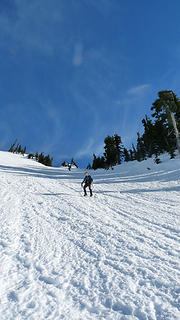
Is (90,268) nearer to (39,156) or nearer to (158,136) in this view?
(158,136)

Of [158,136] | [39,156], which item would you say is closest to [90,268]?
[158,136]

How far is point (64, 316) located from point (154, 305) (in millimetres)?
1277

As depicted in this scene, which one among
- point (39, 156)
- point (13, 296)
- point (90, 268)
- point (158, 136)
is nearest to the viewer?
point (13, 296)

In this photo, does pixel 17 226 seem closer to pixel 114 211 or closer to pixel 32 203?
pixel 32 203

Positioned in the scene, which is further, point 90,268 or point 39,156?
point 39,156

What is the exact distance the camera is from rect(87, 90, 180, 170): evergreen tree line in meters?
17.2

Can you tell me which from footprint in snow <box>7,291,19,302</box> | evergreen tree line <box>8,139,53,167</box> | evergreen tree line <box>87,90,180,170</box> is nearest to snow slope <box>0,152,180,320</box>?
footprint in snow <box>7,291,19,302</box>

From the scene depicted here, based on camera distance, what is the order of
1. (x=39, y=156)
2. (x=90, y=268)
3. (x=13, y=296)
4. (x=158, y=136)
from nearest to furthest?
(x=13, y=296) → (x=90, y=268) → (x=158, y=136) → (x=39, y=156)

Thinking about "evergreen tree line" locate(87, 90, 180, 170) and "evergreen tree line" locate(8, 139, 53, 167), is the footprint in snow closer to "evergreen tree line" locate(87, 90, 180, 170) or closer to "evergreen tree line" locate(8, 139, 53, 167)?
"evergreen tree line" locate(87, 90, 180, 170)

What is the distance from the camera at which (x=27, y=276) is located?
2.90 metres

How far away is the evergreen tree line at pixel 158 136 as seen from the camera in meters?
17.2

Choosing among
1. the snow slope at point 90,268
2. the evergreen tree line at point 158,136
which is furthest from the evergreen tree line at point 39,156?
the snow slope at point 90,268

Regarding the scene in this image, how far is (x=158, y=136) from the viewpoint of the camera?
3378 cm

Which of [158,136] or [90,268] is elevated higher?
[158,136]
